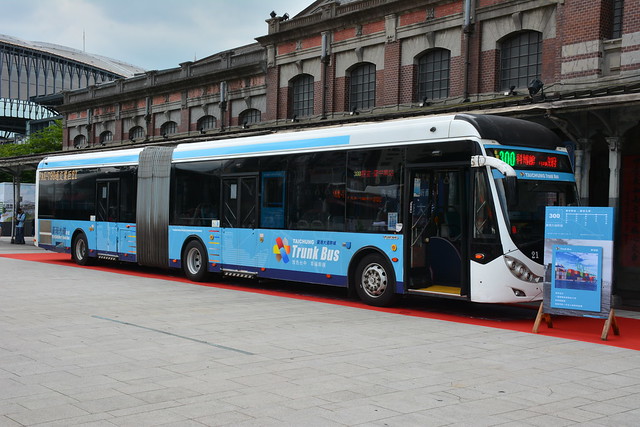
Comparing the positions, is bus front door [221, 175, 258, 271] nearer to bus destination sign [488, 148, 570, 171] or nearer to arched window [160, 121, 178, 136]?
bus destination sign [488, 148, 570, 171]

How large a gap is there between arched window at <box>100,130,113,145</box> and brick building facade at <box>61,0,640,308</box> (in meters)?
3.65

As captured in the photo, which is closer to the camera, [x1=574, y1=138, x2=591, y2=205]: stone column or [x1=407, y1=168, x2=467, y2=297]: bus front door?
[x1=407, y1=168, x2=467, y2=297]: bus front door

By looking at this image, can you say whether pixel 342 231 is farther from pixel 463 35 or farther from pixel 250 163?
pixel 463 35

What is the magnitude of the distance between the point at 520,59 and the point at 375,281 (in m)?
11.3

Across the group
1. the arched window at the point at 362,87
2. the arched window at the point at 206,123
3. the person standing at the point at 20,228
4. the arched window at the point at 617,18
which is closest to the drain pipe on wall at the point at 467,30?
the arched window at the point at 362,87

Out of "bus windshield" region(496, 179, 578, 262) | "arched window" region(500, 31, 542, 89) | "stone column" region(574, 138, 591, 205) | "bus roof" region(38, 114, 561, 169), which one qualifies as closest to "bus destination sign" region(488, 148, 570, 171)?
"bus roof" region(38, 114, 561, 169)

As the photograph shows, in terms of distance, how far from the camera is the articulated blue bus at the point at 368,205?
1144cm

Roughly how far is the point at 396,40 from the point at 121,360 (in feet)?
62.5

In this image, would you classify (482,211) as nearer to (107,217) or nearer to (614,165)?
(614,165)

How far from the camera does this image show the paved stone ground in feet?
18.8

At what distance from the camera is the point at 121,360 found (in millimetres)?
7750

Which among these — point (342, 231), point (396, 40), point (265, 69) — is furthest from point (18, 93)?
point (342, 231)

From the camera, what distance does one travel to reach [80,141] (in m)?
45.2

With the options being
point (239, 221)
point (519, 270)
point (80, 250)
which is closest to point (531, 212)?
point (519, 270)
